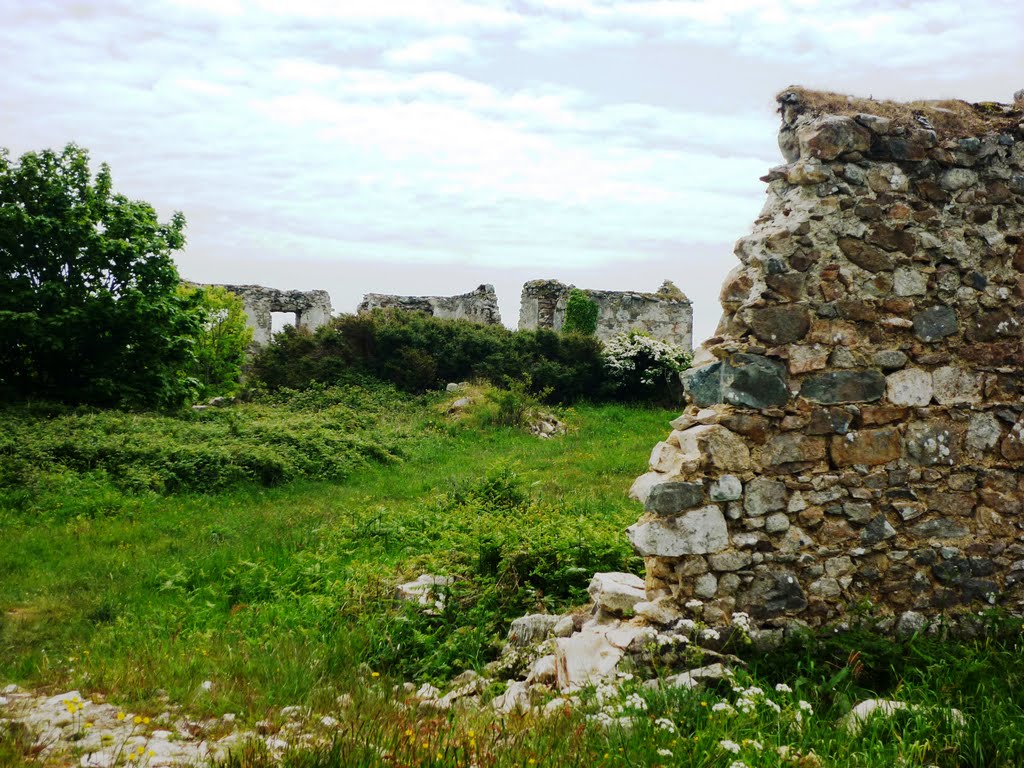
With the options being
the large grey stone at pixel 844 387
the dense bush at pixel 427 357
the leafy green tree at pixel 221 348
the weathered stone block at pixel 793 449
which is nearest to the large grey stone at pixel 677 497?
the weathered stone block at pixel 793 449

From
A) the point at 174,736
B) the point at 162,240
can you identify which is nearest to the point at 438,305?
the point at 162,240

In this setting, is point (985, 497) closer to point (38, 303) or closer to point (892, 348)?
point (892, 348)

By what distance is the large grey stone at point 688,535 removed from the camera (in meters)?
4.71

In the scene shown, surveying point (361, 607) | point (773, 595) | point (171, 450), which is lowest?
point (361, 607)

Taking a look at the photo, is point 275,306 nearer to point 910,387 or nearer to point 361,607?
point 361,607

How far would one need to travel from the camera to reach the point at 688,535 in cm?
472

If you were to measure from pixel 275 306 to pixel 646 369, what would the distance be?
16.1 metres

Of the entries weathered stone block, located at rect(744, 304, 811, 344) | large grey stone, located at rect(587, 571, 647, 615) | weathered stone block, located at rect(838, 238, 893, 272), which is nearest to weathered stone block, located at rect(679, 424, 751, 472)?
weathered stone block, located at rect(744, 304, 811, 344)

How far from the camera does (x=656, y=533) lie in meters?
4.73

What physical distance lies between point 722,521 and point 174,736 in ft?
10.3

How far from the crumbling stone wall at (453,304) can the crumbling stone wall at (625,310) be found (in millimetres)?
1766

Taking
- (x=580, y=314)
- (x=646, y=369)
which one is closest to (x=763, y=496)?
(x=646, y=369)

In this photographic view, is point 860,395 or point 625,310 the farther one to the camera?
point 625,310

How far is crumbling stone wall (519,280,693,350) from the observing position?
27.6 meters
